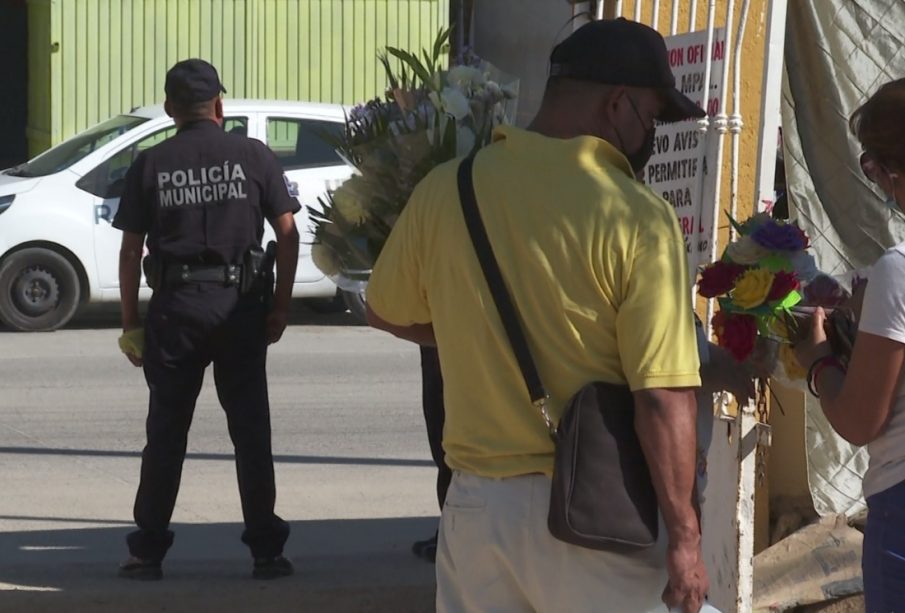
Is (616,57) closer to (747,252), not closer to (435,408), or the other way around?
(747,252)

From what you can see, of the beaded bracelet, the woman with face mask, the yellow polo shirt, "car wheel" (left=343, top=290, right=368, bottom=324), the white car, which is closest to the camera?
the yellow polo shirt

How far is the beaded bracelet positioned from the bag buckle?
0.63m

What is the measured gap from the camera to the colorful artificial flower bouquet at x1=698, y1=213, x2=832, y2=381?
126 inches

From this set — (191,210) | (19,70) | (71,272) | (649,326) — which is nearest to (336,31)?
(19,70)

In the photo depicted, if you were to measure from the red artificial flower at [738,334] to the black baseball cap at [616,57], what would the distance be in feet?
2.12

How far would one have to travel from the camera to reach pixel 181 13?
16.8 meters

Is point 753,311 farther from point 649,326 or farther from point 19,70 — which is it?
point 19,70

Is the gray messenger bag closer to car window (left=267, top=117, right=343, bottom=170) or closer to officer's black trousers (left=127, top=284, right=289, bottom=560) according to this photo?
officer's black trousers (left=127, top=284, right=289, bottom=560)

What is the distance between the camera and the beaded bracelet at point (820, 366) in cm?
300

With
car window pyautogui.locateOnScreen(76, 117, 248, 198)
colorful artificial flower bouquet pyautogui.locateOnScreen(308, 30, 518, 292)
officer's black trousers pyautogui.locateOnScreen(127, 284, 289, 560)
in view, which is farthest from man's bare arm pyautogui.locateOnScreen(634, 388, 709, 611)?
car window pyautogui.locateOnScreen(76, 117, 248, 198)

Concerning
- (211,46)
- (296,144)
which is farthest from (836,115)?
(211,46)

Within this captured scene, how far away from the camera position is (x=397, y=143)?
3.76 meters

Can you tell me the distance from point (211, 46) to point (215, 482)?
34.7 feet

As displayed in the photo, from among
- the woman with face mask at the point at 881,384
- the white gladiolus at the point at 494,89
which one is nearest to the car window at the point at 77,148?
the white gladiolus at the point at 494,89
